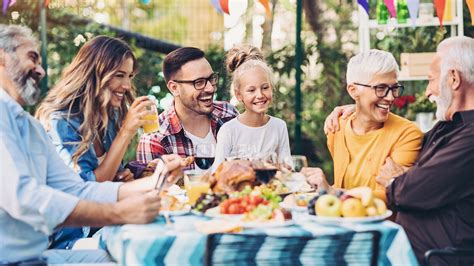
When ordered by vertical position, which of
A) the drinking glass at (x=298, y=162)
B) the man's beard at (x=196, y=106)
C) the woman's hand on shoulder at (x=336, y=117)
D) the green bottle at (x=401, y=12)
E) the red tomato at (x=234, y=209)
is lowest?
the red tomato at (x=234, y=209)

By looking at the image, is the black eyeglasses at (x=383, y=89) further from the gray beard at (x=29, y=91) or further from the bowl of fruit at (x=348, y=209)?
the gray beard at (x=29, y=91)

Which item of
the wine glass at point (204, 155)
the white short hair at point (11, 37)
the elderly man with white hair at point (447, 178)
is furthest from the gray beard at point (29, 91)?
the elderly man with white hair at point (447, 178)

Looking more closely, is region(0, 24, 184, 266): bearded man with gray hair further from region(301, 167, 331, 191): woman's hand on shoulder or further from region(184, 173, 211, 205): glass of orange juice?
region(301, 167, 331, 191): woman's hand on shoulder

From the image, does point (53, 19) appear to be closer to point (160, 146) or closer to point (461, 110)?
point (160, 146)

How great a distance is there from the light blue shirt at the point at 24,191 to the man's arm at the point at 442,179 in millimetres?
1326

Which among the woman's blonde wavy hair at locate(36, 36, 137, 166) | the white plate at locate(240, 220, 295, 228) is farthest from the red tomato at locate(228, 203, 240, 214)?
the woman's blonde wavy hair at locate(36, 36, 137, 166)

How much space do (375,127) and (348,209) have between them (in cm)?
110

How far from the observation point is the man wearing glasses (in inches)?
190

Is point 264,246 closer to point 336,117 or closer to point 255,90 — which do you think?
point 336,117

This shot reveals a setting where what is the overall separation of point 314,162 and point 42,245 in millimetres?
6308

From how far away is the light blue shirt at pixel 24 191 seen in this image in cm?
306

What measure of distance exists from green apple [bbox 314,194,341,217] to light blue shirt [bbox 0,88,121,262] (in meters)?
0.88

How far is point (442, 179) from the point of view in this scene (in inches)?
134

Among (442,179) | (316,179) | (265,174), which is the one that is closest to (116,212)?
(265,174)
